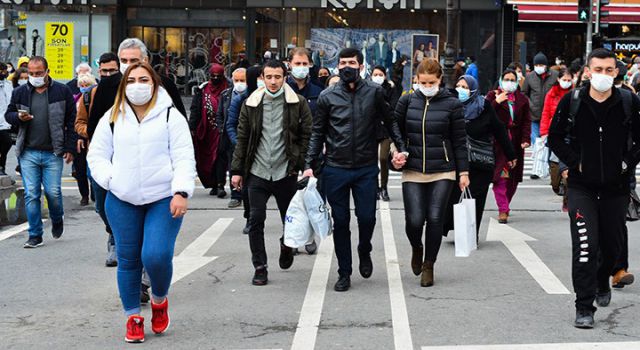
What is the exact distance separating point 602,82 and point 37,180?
5831 millimetres

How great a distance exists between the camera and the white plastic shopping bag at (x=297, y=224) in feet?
27.3

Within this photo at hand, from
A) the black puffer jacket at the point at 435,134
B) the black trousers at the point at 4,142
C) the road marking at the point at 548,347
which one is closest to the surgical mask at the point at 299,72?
the black puffer jacket at the point at 435,134

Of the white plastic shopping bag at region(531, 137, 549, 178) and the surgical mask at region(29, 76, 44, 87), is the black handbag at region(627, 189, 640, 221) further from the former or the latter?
the white plastic shopping bag at region(531, 137, 549, 178)

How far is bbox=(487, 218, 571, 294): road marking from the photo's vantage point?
8.42 m

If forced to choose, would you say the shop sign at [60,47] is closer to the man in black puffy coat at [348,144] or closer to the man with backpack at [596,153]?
the man in black puffy coat at [348,144]

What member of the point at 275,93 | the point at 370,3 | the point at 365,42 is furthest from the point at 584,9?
the point at 275,93

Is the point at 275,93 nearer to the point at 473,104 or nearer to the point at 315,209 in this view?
the point at 315,209

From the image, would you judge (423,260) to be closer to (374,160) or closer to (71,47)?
(374,160)

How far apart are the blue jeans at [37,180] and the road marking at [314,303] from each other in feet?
8.88

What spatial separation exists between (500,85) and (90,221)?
4.98m

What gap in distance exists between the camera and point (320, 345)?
6.50 meters

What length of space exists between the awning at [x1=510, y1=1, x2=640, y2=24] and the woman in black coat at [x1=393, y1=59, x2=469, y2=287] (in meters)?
22.4

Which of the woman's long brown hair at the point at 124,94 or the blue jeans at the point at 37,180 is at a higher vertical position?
the woman's long brown hair at the point at 124,94

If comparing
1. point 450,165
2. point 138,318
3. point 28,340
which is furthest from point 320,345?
point 450,165
